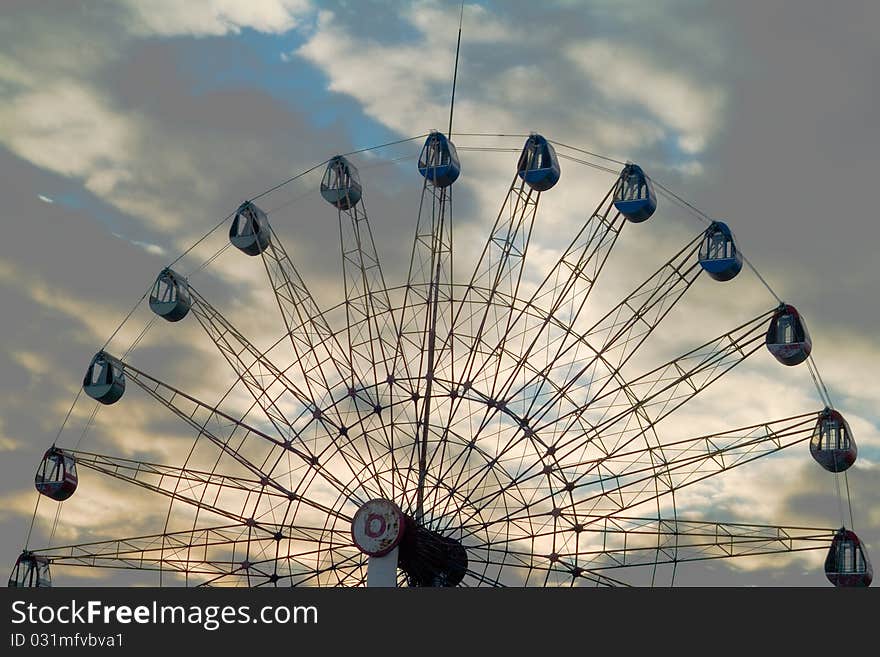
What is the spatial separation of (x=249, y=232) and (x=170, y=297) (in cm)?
379

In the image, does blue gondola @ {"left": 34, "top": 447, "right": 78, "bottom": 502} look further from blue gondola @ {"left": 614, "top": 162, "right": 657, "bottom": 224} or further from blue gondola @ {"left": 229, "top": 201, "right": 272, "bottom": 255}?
blue gondola @ {"left": 614, "top": 162, "right": 657, "bottom": 224}

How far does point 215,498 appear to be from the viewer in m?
49.8

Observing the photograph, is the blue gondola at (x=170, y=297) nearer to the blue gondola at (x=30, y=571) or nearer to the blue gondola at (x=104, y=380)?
the blue gondola at (x=104, y=380)

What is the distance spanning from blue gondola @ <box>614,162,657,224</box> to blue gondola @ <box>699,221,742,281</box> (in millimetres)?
2202

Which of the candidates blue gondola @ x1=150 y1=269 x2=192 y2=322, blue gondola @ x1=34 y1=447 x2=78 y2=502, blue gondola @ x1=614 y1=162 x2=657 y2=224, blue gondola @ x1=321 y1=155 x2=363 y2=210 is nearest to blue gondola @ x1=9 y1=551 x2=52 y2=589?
blue gondola @ x1=34 y1=447 x2=78 y2=502

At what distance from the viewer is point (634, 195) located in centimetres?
4694

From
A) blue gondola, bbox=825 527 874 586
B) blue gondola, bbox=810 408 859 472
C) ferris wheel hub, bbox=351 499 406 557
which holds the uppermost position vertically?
blue gondola, bbox=810 408 859 472

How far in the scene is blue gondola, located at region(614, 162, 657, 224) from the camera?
153ft
